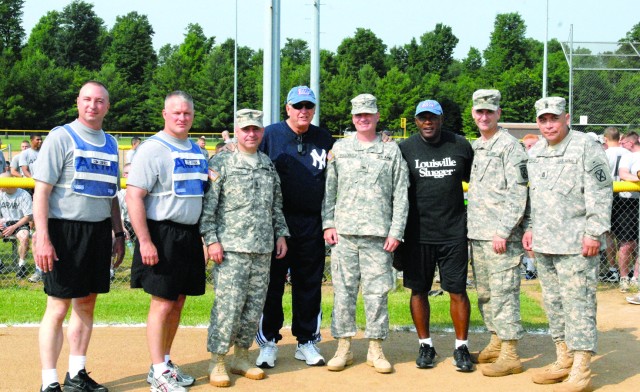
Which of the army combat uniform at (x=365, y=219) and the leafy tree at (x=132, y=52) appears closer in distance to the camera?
the army combat uniform at (x=365, y=219)

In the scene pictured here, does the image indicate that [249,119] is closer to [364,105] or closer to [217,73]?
[364,105]

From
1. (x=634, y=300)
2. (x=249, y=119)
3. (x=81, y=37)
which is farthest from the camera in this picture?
(x=81, y=37)

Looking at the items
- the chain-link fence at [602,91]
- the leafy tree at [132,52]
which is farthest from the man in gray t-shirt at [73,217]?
the leafy tree at [132,52]

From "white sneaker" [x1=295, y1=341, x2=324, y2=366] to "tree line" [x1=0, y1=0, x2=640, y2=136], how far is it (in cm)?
4924

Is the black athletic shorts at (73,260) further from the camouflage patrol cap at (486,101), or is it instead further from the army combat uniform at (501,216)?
the camouflage patrol cap at (486,101)

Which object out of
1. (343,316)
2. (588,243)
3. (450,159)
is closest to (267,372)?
(343,316)

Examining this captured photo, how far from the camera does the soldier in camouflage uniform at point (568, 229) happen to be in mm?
5531

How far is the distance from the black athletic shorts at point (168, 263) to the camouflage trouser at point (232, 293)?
0.29 meters

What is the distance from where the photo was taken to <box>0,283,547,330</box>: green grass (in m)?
7.65

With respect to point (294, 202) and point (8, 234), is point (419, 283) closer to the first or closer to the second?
point (294, 202)

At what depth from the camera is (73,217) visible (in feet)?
16.9

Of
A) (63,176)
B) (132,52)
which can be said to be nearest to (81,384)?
(63,176)

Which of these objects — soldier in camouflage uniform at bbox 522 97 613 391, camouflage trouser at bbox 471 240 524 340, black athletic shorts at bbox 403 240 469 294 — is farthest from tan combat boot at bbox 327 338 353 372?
soldier in camouflage uniform at bbox 522 97 613 391

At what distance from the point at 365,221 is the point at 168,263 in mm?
1611
